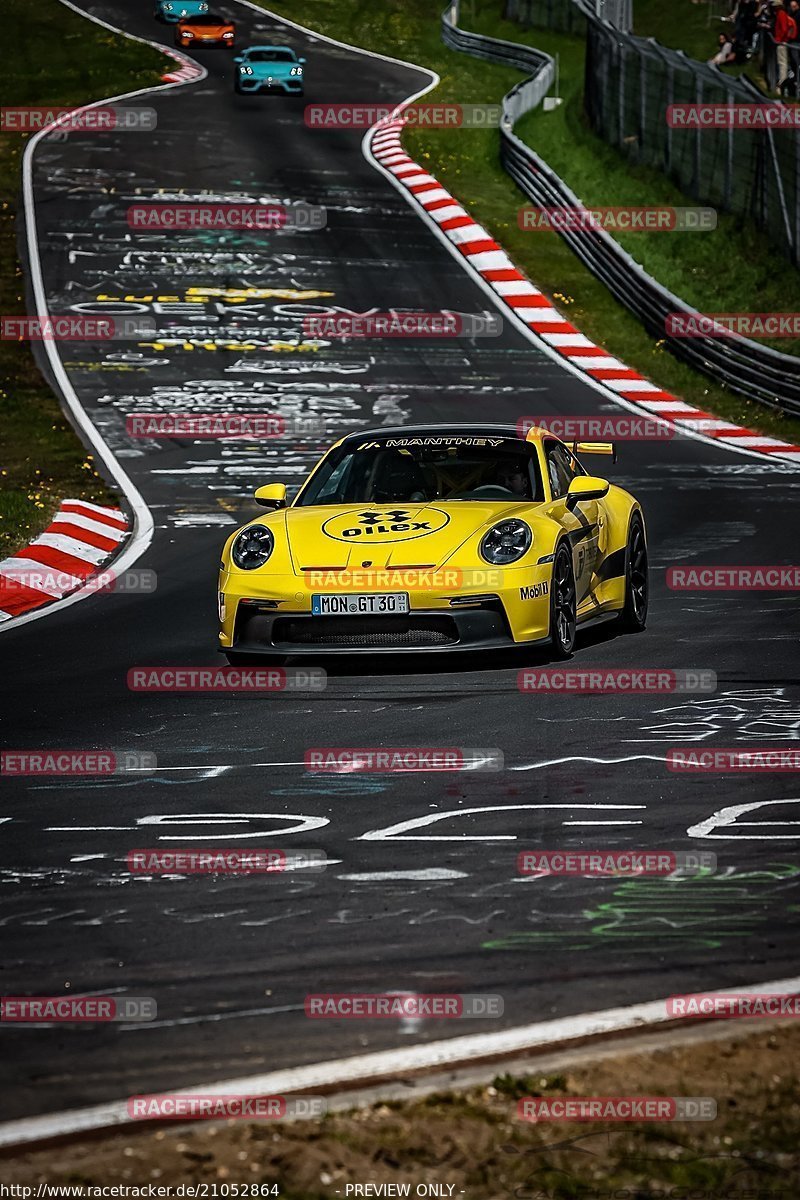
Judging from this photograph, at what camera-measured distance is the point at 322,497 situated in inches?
435

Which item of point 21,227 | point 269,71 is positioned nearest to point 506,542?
point 21,227

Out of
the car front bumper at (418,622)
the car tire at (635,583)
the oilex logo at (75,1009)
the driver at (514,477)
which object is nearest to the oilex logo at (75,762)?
the car front bumper at (418,622)

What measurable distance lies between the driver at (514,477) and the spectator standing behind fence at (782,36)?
20.5m

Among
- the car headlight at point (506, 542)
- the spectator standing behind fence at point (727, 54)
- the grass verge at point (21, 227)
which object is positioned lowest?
the grass verge at point (21, 227)

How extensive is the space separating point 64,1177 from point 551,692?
19.8 feet

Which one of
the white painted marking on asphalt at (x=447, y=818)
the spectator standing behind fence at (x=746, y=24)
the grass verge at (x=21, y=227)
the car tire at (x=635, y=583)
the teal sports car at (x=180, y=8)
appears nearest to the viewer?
the white painted marking on asphalt at (x=447, y=818)

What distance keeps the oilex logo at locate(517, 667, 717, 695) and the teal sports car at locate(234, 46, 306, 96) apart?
113 feet

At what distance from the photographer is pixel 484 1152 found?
402 cm

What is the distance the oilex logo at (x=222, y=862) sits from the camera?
637 centimetres

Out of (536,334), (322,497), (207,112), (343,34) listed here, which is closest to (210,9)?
(343,34)

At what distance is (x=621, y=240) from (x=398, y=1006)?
25.5 meters

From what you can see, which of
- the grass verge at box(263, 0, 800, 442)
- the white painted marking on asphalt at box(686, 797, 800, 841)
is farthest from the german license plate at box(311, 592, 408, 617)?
the grass verge at box(263, 0, 800, 442)

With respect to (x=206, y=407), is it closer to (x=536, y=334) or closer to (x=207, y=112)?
(x=536, y=334)

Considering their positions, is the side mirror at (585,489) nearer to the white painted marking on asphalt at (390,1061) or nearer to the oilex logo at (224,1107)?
the white painted marking on asphalt at (390,1061)
